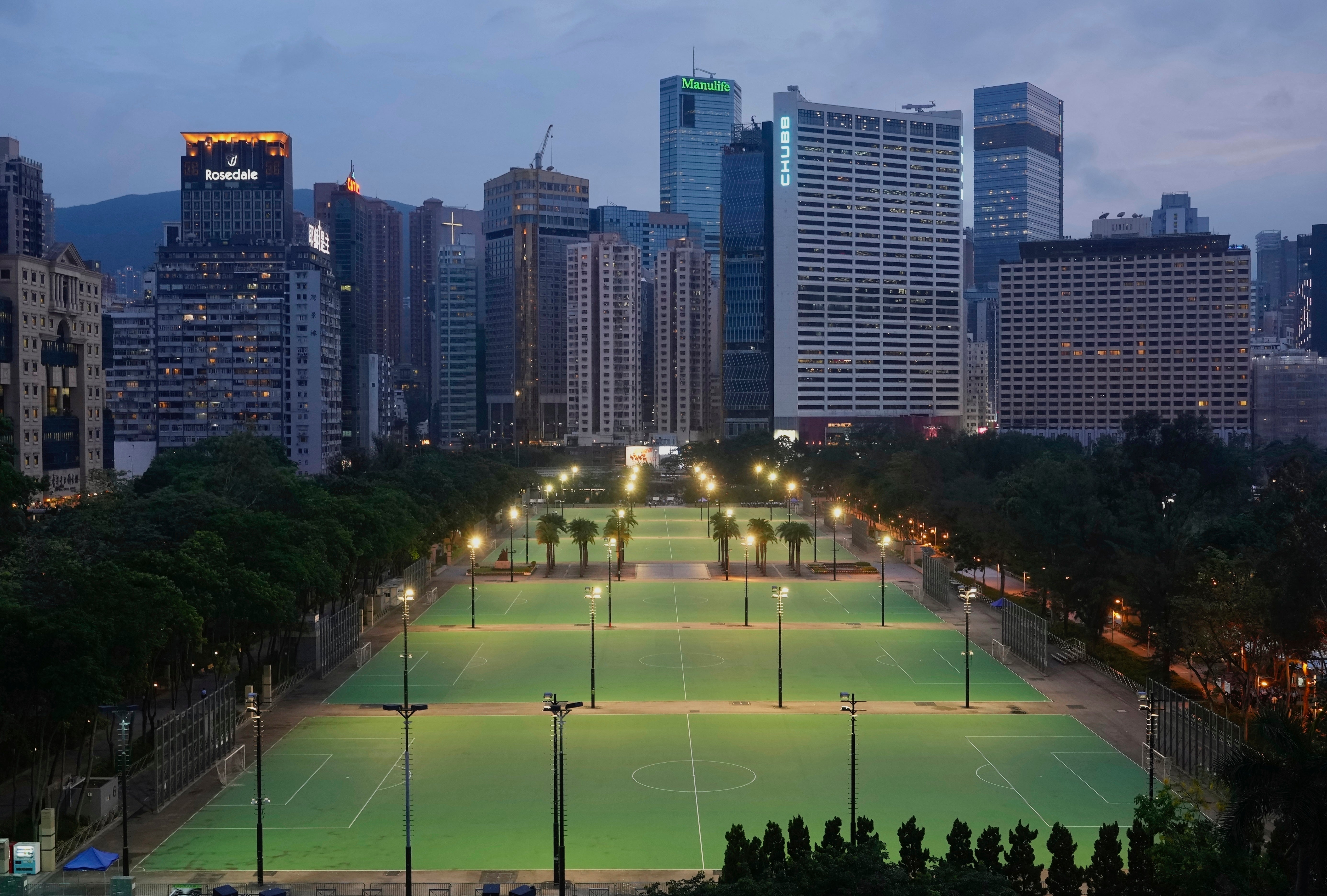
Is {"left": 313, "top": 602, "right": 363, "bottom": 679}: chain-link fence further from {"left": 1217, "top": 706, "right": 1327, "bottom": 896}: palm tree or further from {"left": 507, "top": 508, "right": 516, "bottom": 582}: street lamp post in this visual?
{"left": 1217, "top": 706, "right": 1327, "bottom": 896}: palm tree

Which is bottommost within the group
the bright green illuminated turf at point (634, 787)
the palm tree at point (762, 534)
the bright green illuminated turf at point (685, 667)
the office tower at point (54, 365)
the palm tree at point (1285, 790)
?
the bright green illuminated turf at point (685, 667)

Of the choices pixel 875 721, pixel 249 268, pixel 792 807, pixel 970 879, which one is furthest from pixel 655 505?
pixel 970 879

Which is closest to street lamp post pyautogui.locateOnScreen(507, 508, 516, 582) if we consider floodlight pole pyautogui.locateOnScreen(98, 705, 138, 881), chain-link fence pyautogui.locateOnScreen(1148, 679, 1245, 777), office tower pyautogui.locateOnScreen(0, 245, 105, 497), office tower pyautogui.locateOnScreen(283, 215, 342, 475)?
office tower pyautogui.locateOnScreen(0, 245, 105, 497)

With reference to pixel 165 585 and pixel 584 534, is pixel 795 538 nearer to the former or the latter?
pixel 584 534

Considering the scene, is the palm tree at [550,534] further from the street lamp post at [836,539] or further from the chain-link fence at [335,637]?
the chain-link fence at [335,637]

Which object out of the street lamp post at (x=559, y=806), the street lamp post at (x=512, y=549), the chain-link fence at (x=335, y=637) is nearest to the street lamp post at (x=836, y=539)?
the street lamp post at (x=512, y=549)

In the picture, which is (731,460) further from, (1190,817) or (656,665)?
(1190,817)

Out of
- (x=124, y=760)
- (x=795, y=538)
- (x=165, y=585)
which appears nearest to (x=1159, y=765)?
(x=124, y=760)
